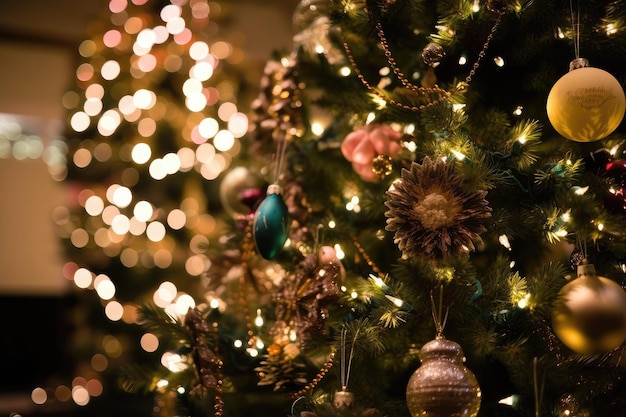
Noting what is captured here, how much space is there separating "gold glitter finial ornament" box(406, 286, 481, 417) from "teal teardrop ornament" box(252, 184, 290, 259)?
0.99 ft

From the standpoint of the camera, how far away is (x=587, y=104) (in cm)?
83

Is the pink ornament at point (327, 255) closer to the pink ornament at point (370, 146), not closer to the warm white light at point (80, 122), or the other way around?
the pink ornament at point (370, 146)

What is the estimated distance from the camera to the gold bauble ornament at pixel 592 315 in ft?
2.47

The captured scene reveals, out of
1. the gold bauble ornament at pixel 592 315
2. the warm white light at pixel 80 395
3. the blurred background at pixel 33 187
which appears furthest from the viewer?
the blurred background at pixel 33 187

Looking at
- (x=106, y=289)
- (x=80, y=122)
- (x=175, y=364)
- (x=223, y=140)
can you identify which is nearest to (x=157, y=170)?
(x=223, y=140)

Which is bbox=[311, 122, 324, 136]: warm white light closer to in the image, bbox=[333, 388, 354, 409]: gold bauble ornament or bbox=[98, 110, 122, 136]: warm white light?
bbox=[333, 388, 354, 409]: gold bauble ornament

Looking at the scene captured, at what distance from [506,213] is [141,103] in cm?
199

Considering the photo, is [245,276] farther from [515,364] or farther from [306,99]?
[515,364]

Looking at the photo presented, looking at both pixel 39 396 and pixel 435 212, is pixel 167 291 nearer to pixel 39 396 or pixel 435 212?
pixel 39 396

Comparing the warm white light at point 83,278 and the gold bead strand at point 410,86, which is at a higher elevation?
the gold bead strand at point 410,86

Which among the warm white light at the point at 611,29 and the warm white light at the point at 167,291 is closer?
the warm white light at the point at 611,29

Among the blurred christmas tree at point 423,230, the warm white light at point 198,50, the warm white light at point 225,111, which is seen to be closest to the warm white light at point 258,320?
the blurred christmas tree at point 423,230

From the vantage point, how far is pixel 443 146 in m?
0.93

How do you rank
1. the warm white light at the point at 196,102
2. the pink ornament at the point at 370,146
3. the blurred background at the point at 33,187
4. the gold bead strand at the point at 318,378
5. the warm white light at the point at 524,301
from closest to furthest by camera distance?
the warm white light at the point at 524,301 < the gold bead strand at the point at 318,378 < the pink ornament at the point at 370,146 < the warm white light at the point at 196,102 < the blurred background at the point at 33,187
